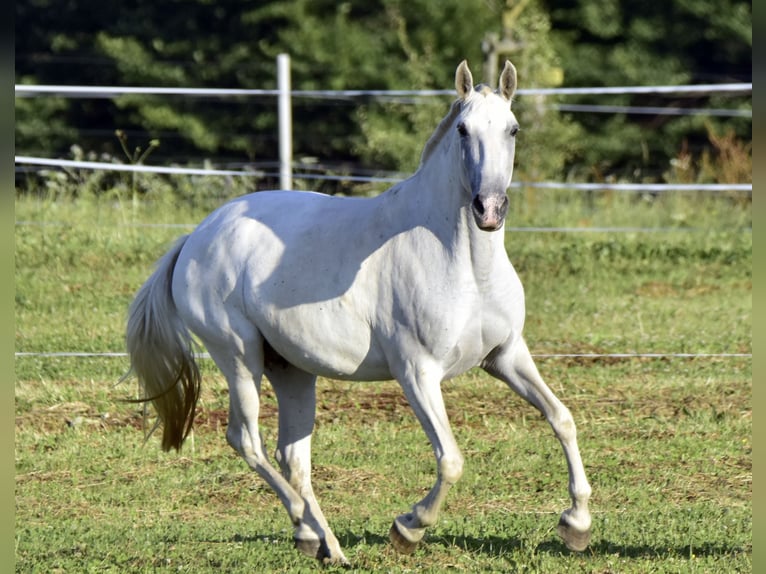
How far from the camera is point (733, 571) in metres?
4.29

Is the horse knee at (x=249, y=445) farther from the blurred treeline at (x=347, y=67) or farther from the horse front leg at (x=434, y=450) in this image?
the blurred treeline at (x=347, y=67)

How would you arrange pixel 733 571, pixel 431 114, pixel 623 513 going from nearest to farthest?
pixel 733 571
pixel 623 513
pixel 431 114

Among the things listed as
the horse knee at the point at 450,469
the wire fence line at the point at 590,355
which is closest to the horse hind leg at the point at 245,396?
the horse knee at the point at 450,469

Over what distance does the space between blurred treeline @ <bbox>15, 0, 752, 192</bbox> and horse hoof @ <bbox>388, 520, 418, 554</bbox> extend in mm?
16658

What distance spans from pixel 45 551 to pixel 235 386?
3.23 ft

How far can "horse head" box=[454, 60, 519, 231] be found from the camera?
3828 millimetres

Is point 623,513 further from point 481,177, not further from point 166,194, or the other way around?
point 166,194

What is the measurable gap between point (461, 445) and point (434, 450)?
2.12m

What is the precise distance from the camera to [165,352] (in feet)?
17.2

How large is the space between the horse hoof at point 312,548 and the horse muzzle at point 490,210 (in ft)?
4.91

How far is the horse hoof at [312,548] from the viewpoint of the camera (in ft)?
15.1

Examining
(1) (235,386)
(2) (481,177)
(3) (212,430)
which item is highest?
(2) (481,177)

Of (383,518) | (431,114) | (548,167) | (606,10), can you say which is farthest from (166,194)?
(606,10)

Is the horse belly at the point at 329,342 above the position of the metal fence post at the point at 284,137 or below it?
below
